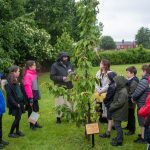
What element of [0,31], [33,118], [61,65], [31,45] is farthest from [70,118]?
[31,45]

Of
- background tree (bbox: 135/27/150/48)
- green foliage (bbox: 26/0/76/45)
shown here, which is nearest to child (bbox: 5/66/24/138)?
green foliage (bbox: 26/0/76/45)

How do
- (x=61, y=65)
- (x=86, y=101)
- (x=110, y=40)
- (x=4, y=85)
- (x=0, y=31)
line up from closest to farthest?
(x=86, y=101)
(x=4, y=85)
(x=61, y=65)
(x=0, y=31)
(x=110, y=40)

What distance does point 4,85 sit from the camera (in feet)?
31.3

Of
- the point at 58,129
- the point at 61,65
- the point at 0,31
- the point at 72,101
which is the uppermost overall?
the point at 0,31

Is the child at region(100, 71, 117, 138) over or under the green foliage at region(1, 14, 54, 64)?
under

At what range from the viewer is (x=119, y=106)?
904 cm

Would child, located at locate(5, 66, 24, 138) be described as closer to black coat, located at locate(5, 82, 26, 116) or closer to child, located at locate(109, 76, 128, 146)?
black coat, located at locate(5, 82, 26, 116)

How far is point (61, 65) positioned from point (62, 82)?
1.59 feet

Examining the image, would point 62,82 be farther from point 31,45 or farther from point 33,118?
point 31,45

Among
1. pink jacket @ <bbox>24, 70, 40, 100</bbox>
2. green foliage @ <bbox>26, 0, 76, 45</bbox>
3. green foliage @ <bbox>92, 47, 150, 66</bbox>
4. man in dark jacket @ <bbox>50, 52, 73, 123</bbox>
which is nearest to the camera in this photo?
pink jacket @ <bbox>24, 70, 40, 100</bbox>

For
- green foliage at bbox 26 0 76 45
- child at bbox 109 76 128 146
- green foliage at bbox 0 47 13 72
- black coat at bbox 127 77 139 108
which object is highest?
green foliage at bbox 26 0 76 45

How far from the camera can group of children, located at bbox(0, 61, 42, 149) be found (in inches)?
376

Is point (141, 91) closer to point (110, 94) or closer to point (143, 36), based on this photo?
point (110, 94)

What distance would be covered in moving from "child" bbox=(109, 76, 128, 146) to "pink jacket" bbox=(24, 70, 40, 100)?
2.33 meters
